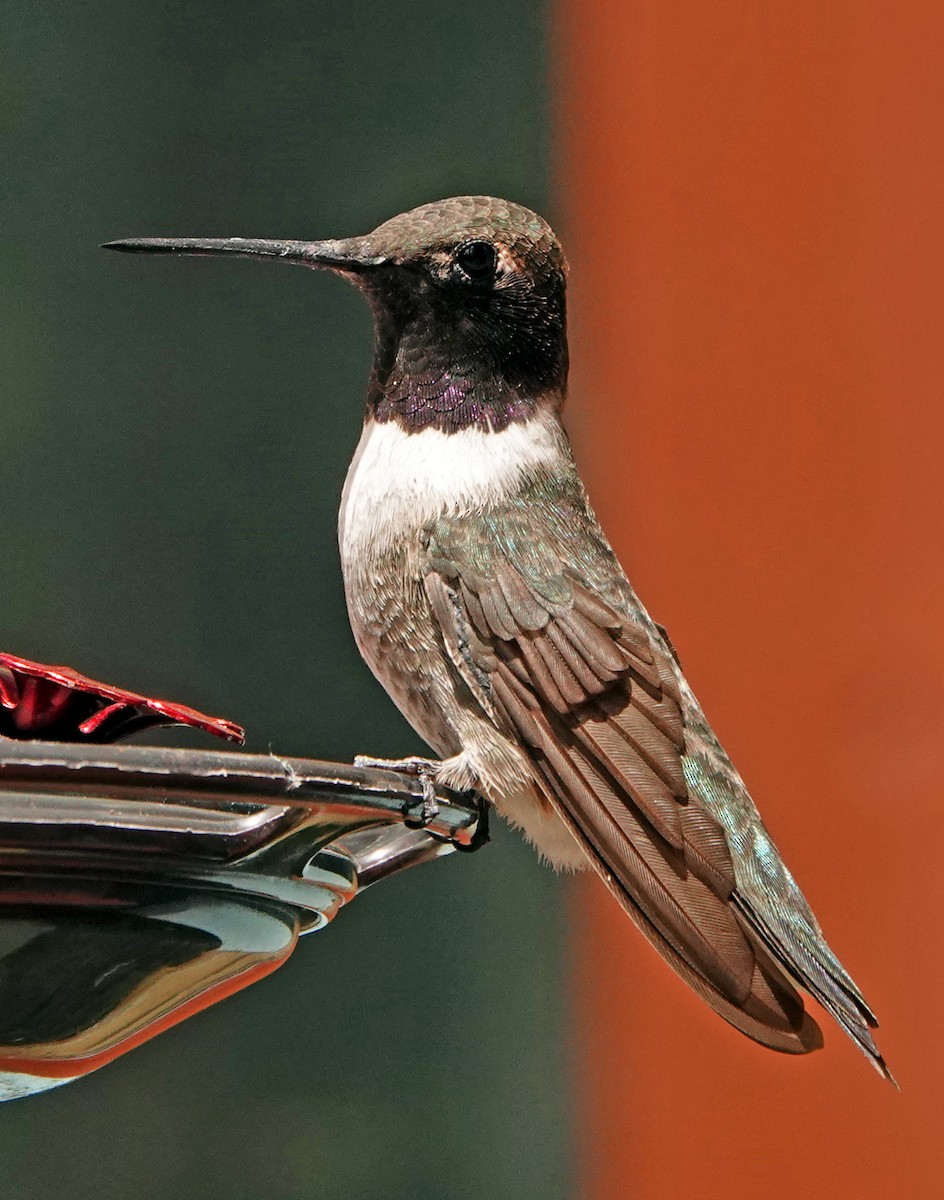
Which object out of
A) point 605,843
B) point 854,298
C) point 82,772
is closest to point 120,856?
point 82,772

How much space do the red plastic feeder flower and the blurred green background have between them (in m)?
2.85

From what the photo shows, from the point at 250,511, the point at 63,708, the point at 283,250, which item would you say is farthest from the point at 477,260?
the point at 250,511

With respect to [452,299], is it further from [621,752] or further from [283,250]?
[621,752]

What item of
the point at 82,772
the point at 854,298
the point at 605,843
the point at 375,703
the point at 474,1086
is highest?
the point at 854,298

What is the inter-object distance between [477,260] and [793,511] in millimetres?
2155

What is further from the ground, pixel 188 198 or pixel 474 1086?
pixel 188 198

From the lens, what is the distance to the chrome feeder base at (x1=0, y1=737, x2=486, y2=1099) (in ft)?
3.62

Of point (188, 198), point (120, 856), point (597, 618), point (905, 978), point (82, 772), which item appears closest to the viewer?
point (82, 772)

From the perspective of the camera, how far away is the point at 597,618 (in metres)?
2.48

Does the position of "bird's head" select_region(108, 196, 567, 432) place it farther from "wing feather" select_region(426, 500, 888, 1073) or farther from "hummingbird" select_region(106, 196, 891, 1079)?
"wing feather" select_region(426, 500, 888, 1073)

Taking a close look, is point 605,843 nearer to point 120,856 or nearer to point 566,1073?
point 120,856

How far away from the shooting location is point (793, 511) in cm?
454

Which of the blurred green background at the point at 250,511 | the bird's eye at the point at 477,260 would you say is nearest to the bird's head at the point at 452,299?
the bird's eye at the point at 477,260

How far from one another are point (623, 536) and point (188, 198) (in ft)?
5.25
